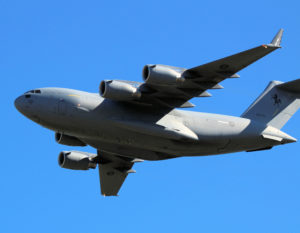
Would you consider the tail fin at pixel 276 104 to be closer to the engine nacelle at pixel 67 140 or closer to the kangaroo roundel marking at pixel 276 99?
the kangaroo roundel marking at pixel 276 99

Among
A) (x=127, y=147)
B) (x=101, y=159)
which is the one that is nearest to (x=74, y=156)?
(x=101, y=159)

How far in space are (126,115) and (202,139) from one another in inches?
102

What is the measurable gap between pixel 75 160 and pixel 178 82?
6181 mm

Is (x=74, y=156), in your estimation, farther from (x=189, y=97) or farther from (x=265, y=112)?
(x=265, y=112)

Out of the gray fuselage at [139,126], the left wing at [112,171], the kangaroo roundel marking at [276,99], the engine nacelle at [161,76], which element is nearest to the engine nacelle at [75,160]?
the left wing at [112,171]

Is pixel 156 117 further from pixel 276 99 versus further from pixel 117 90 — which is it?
pixel 276 99

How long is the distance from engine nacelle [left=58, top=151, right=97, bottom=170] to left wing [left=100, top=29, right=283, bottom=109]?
Result: 4.42m

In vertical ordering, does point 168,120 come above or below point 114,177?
above

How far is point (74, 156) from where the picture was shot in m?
22.2

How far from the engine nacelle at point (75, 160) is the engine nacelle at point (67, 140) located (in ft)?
6.31

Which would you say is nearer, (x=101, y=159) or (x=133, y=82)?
(x=133, y=82)

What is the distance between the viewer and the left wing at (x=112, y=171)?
22.4 m

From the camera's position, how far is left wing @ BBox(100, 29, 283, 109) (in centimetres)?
1745

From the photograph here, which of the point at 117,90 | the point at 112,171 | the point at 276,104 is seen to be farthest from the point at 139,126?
the point at 276,104
